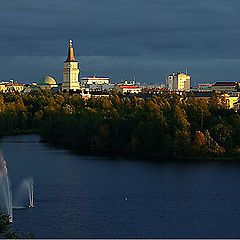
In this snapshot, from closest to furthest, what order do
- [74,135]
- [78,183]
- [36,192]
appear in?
[36,192] < [78,183] < [74,135]

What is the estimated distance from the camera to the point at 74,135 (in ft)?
138

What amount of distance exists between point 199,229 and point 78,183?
8555 mm

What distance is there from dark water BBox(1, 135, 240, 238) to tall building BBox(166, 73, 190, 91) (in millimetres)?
114055

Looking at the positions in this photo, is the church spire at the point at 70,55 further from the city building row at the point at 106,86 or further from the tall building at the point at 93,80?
the tall building at the point at 93,80

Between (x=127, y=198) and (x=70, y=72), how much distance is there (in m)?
85.9

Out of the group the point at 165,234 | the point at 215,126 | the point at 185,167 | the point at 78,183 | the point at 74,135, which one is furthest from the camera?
the point at 74,135

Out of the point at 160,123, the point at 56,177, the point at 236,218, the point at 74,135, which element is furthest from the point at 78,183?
the point at 74,135

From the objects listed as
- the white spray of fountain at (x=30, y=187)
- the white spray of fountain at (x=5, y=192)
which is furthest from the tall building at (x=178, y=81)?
the white spray of fountain at (x=30, y=187)

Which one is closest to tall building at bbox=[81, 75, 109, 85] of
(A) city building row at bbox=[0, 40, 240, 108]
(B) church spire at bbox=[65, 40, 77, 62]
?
(A) city building row at bbox=[0, 40, 240, 108]

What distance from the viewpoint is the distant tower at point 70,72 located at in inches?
4281

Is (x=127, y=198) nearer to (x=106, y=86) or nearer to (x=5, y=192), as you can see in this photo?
(x=5, y=192)

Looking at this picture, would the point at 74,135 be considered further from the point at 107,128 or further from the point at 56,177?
the point at 56,177

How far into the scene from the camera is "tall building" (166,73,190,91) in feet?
483

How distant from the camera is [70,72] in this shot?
10850cm
